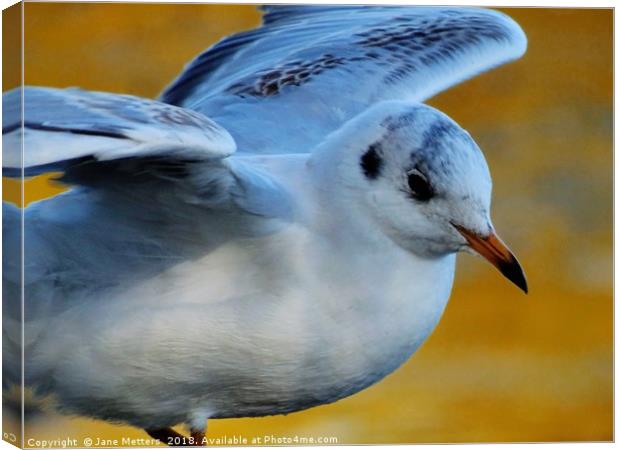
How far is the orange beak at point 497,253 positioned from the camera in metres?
3.62

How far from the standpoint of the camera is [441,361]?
422 cm

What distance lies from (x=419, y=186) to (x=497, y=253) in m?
0.25

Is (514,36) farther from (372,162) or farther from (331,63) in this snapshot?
(372,162)

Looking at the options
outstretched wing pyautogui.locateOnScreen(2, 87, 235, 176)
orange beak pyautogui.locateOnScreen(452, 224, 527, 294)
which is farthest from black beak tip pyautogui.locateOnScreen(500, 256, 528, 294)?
outstretched wing pyautogui.locateOnScreen(2, 87, 235, 176)

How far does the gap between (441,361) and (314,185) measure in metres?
0.73

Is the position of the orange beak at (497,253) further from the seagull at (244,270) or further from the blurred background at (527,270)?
the blurred background at (527,270)

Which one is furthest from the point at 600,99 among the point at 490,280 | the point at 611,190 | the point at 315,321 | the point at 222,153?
the point at 222,153

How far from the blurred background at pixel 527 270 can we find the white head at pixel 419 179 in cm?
45

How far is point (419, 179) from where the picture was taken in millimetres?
3664

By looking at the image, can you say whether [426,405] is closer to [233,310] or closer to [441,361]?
[441,361]

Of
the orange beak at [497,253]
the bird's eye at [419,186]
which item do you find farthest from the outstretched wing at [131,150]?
the orange beak at [497,253]

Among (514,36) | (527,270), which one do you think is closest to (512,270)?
(527,270)

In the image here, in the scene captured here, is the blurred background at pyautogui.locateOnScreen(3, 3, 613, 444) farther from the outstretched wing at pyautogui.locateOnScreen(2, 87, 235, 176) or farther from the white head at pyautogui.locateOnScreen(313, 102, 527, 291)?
the outstretched wing at pyautogui.locateOnScreen(2, 87, 235, 176)

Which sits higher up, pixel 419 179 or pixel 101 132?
pixel 101 132
